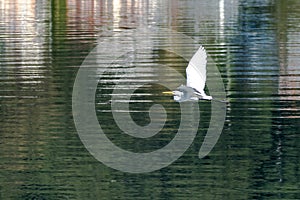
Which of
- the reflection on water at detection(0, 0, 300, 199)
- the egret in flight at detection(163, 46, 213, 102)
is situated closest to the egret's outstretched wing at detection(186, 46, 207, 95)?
the egret in flight at detection(163, 46, 213, 102)

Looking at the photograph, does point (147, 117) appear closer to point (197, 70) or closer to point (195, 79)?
point (195, 79)

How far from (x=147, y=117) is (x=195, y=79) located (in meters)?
Result: 6.29

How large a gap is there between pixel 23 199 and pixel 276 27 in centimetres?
3982

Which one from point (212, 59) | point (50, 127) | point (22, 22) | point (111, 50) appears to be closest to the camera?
point (50, 127)

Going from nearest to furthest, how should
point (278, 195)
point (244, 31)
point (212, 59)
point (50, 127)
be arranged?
point (278, 195)
point (50, 127)
point (212, 59)
point (244, 31)

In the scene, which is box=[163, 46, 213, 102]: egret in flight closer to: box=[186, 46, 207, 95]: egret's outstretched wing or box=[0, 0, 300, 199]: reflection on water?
box=[186, 46, 207, 95]: egret's outstretched wing

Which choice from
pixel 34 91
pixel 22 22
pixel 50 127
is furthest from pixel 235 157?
pixel 22 22

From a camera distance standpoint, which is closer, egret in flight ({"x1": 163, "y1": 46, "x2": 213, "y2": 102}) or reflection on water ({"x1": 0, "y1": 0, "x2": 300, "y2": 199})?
reflection on water ({"x1": 0, "y1": 0, "x2": 300, "y2": 199})

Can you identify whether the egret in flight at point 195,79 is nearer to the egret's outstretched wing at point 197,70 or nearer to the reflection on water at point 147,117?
the egret's outstretched wing at point 197,70

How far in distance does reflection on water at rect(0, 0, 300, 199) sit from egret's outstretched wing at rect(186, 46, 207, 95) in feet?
5.73

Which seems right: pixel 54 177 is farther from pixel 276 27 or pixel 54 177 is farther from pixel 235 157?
pixel 276 27

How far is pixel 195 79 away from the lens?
25891mm

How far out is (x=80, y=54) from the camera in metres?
48.3

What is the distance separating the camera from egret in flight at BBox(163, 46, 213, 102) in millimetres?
25031
